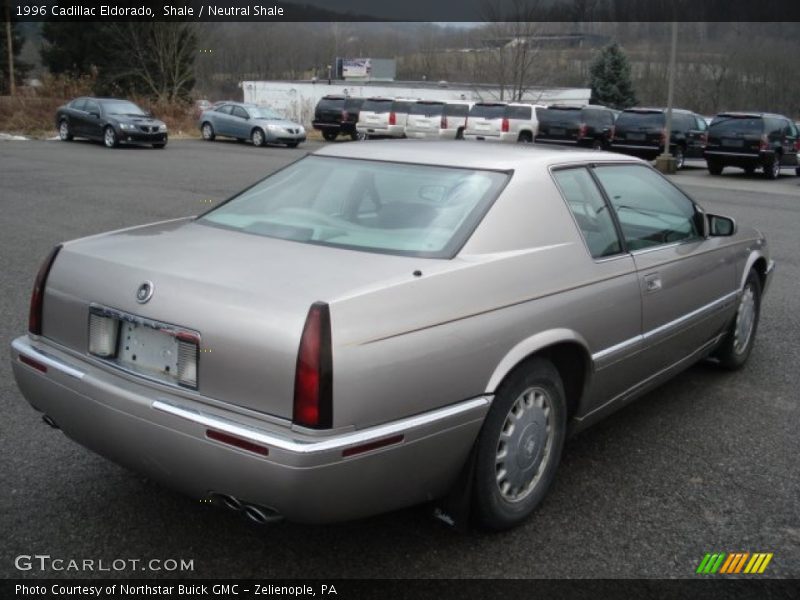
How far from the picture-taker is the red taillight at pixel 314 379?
2.51 meters

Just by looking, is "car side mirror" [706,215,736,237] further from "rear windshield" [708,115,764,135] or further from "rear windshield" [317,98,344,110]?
"rear windshield" [317,98,344,110]

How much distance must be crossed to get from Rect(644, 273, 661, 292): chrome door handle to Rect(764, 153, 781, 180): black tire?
20.9 m

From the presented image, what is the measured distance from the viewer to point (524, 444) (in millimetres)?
3248

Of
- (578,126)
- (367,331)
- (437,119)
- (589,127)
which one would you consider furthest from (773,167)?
(367,331)

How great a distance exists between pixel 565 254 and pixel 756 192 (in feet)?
56.9

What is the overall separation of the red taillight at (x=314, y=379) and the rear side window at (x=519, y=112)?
2586 centimetres

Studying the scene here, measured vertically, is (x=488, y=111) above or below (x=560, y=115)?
above

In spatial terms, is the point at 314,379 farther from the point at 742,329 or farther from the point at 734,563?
the point at 742,329

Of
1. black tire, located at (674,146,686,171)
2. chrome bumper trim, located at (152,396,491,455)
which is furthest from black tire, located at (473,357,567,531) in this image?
black tire, located at (674,146,686,171)

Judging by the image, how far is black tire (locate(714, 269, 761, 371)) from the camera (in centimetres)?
516

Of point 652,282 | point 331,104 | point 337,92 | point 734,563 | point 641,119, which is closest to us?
point 734,563

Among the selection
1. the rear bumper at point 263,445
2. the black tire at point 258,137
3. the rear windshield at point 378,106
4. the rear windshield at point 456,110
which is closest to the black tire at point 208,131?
the black tire at point 258,137

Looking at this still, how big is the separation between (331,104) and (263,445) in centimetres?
3187

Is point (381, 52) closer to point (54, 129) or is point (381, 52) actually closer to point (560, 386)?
point (54, 129)
